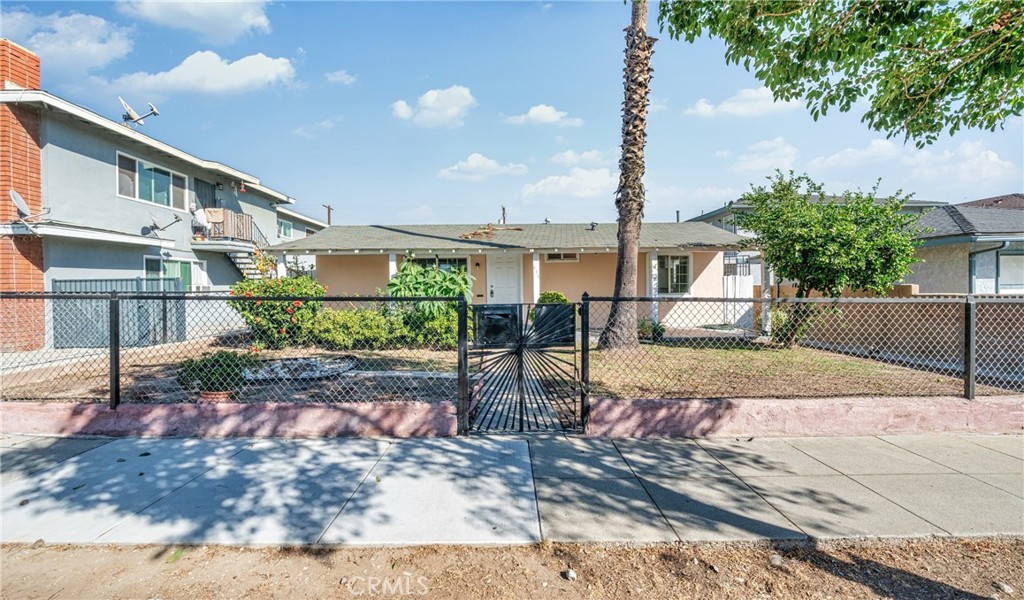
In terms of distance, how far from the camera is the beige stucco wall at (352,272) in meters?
15.6

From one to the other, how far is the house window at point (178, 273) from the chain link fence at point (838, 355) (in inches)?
485

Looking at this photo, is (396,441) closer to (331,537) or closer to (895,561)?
(331,537)

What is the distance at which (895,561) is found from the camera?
2639mm

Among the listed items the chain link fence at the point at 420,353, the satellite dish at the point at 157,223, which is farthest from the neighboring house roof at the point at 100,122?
the chain link fence at the point at 420,353

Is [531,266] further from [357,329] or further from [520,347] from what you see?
[520,347]

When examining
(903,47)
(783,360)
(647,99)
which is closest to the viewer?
(903,47)

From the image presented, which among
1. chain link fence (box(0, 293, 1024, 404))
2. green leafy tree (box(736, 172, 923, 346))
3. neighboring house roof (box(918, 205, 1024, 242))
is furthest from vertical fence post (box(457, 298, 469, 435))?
neighboring house roof (box(918, 205, 1024, 242))

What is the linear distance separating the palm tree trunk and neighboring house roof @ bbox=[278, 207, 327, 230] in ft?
60.1

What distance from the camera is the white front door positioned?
15.7m

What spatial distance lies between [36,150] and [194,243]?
4753mm

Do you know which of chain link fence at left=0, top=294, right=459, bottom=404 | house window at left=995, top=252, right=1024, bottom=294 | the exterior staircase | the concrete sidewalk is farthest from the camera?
the exterior staircase

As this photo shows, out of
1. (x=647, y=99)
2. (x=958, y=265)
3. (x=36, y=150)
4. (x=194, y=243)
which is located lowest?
(x=958, y=265)

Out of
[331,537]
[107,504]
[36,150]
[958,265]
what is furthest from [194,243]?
[958,265]

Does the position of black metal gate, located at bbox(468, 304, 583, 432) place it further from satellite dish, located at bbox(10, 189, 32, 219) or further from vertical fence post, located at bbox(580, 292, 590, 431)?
satellite dish, located at bbox(10, 189, 32, 219)
